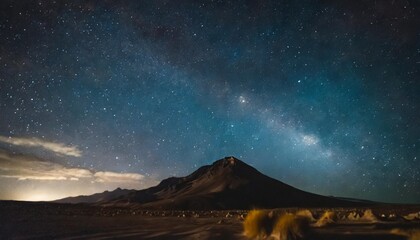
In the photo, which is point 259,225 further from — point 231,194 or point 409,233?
point 231,194

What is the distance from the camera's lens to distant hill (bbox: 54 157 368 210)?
73.7m

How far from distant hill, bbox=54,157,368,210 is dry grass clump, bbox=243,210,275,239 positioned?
5384 centimetres

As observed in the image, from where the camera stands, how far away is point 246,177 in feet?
335

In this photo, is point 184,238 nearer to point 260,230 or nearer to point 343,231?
point 260,230

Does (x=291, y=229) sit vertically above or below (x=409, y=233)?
above

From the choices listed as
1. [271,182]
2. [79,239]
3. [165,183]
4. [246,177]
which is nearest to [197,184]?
[246,177]

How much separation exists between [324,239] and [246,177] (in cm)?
9397

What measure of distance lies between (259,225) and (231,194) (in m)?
75.0

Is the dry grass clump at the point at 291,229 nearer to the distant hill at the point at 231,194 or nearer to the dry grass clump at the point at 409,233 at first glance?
the dry grass clump at the point at 409,233

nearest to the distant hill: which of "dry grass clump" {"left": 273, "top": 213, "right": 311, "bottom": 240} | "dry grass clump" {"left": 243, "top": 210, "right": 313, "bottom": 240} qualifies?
"dry grass clump" {"left": 243, "top": 210, "right": 313, "bottom": 240}

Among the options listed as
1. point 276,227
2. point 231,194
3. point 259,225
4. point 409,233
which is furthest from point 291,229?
point 231,194

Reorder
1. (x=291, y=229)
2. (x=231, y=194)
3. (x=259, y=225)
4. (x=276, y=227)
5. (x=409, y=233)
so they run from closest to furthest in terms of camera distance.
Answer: (x=291, y=229), (x=276, y=227), (x=409, y=233), (x=259, y=225), (x=231, y=194)

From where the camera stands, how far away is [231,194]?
8431 cm

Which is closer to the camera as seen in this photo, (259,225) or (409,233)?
(409,233)
